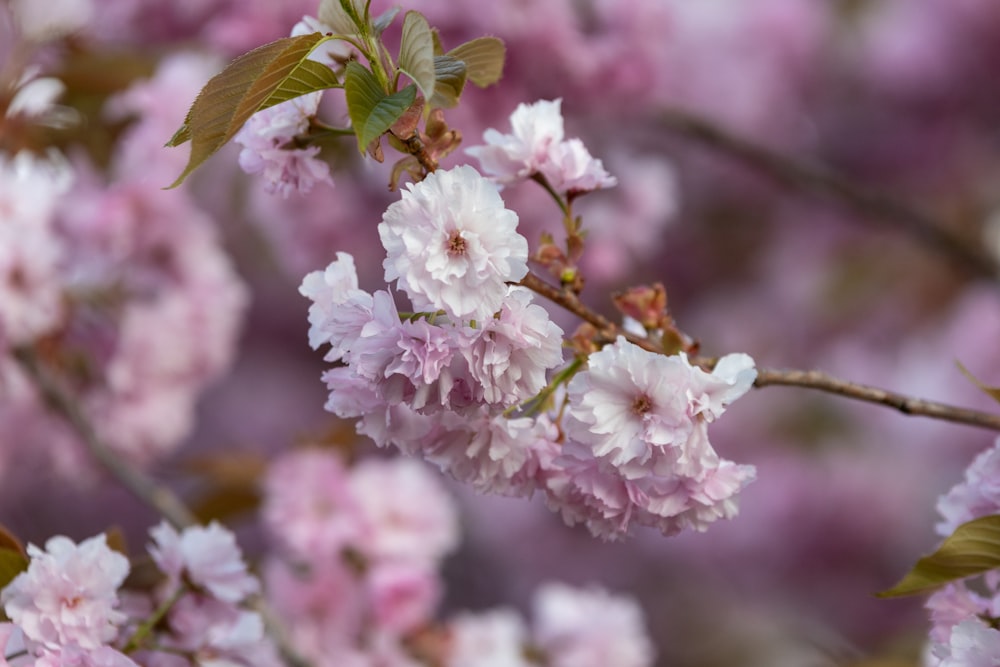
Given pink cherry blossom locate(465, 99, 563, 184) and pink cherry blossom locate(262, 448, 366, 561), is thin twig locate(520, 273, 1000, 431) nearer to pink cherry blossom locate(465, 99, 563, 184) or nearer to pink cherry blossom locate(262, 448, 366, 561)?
pink cherry blossom locate(465, 99, 563, 184)

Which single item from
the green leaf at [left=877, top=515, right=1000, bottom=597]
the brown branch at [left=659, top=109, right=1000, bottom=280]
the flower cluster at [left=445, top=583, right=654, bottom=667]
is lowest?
the green leaf at [left=877, top=515, right=1000, bottom=597]

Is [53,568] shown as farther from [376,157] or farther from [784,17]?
[784,17]

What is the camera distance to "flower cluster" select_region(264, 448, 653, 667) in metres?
1.31

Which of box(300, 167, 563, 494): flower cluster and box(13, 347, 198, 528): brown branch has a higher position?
box(13, 347, 198, 528): brown branch

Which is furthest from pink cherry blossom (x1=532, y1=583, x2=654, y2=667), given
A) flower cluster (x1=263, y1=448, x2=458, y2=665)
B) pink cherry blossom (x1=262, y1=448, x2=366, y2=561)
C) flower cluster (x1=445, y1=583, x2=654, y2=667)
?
pink cherry blossom (x1=262, y1=448, x2=366, y2=561)

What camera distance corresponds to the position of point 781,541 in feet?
7.63

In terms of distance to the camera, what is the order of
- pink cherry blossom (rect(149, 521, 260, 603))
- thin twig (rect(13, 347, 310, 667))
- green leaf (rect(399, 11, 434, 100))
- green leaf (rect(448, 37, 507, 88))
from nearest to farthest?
green leaf (rect(399, 11, 434, 100)) → green leaf (rect(448, 37, 507, 88)) → pink cherry blossom (rect(149, 521, 260, 603)) → thin twig (rect(13, 347, 310, 667))

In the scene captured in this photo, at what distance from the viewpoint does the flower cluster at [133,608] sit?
0.66 metres

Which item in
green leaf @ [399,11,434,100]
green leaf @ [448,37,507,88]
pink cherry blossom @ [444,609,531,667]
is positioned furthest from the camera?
pink cherry blossom @ [444,609,531,667]

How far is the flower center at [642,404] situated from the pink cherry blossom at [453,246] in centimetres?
9

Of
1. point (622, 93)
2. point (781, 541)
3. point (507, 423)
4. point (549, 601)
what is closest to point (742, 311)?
point (781, 541)

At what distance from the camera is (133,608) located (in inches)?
31.9

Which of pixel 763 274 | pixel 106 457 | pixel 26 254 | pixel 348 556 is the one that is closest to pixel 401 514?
pixel 348 556

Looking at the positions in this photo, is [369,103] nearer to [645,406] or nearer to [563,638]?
[645,406]
